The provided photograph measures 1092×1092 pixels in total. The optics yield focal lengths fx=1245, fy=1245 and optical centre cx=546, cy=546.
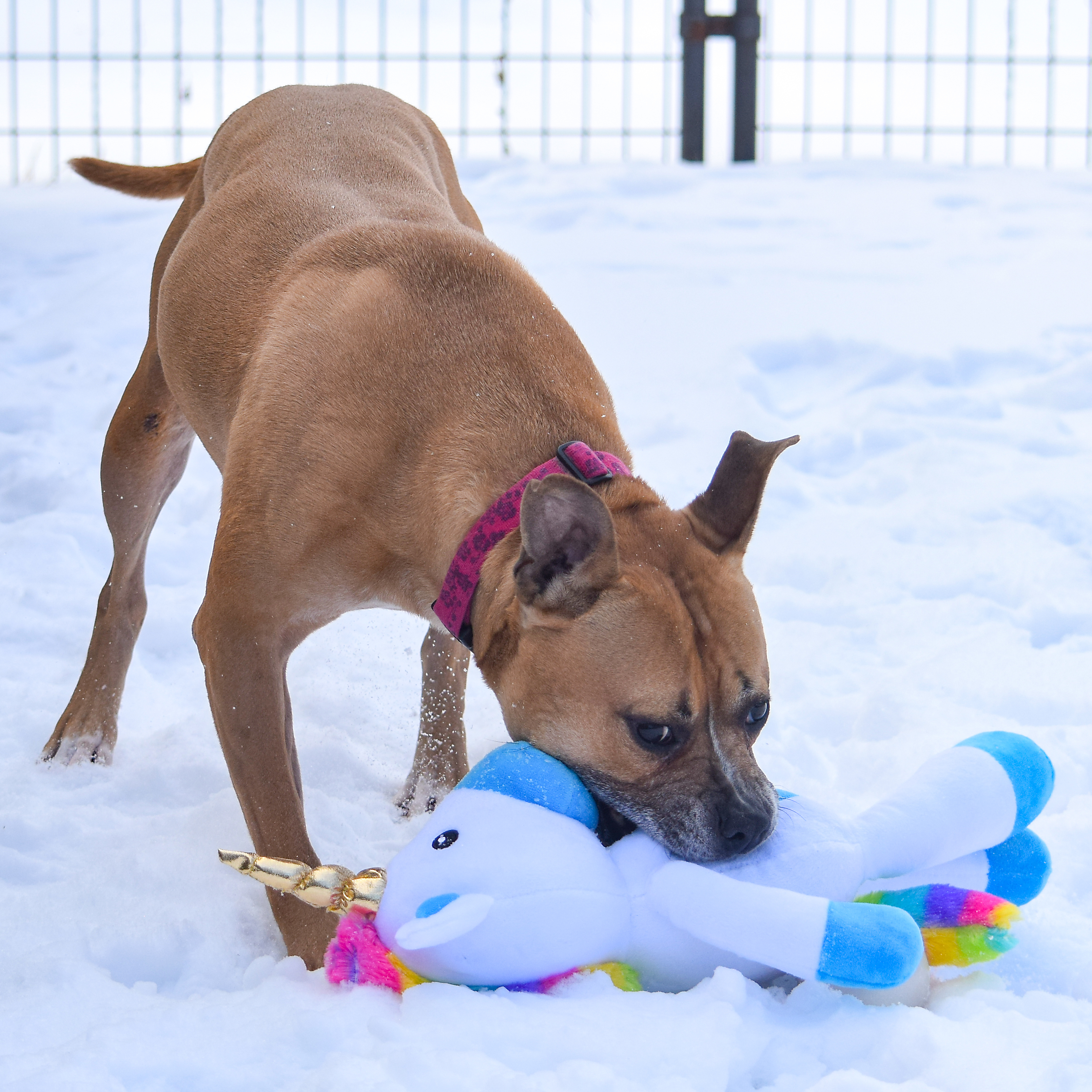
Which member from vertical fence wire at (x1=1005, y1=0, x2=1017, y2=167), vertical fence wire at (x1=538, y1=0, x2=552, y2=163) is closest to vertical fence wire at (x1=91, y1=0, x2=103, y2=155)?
vertical fence wire at (x1=538, y1=0, x2=552, y2=163)

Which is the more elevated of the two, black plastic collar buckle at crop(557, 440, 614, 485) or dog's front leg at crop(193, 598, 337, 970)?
black plastic collar buckle at crop(557, 440, 614, 485)

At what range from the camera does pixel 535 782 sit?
2.18 meters

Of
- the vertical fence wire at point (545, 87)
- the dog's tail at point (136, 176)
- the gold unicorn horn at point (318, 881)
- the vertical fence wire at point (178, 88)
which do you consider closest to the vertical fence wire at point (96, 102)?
the vertical fence wire at point (178, 88)

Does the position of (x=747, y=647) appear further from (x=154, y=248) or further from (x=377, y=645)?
(x=154, y=248)

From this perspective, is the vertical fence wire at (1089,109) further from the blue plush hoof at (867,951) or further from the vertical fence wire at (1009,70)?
the blue plush hoof at (867,951)

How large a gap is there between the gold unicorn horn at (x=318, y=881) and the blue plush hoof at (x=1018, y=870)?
1.12 meters

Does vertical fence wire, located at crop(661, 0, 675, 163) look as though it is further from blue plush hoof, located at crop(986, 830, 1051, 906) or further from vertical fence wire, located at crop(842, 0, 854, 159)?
blue plush hoof, located at crop(986, 830, 1051, 906)

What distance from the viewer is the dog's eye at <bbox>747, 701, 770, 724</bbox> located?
2.34m

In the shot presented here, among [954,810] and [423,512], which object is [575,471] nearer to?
[423,512]

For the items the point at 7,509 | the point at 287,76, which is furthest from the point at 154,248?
the point at 7,509

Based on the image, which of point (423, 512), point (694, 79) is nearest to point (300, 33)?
point (694, 79)

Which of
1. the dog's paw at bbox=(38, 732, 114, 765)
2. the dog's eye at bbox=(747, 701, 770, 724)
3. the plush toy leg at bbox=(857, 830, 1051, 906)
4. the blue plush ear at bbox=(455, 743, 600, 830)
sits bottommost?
the dog's paw at bbox=(38, 732, 114, 765)

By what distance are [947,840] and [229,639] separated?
5.01 ft

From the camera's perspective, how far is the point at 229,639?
8.92 ft
